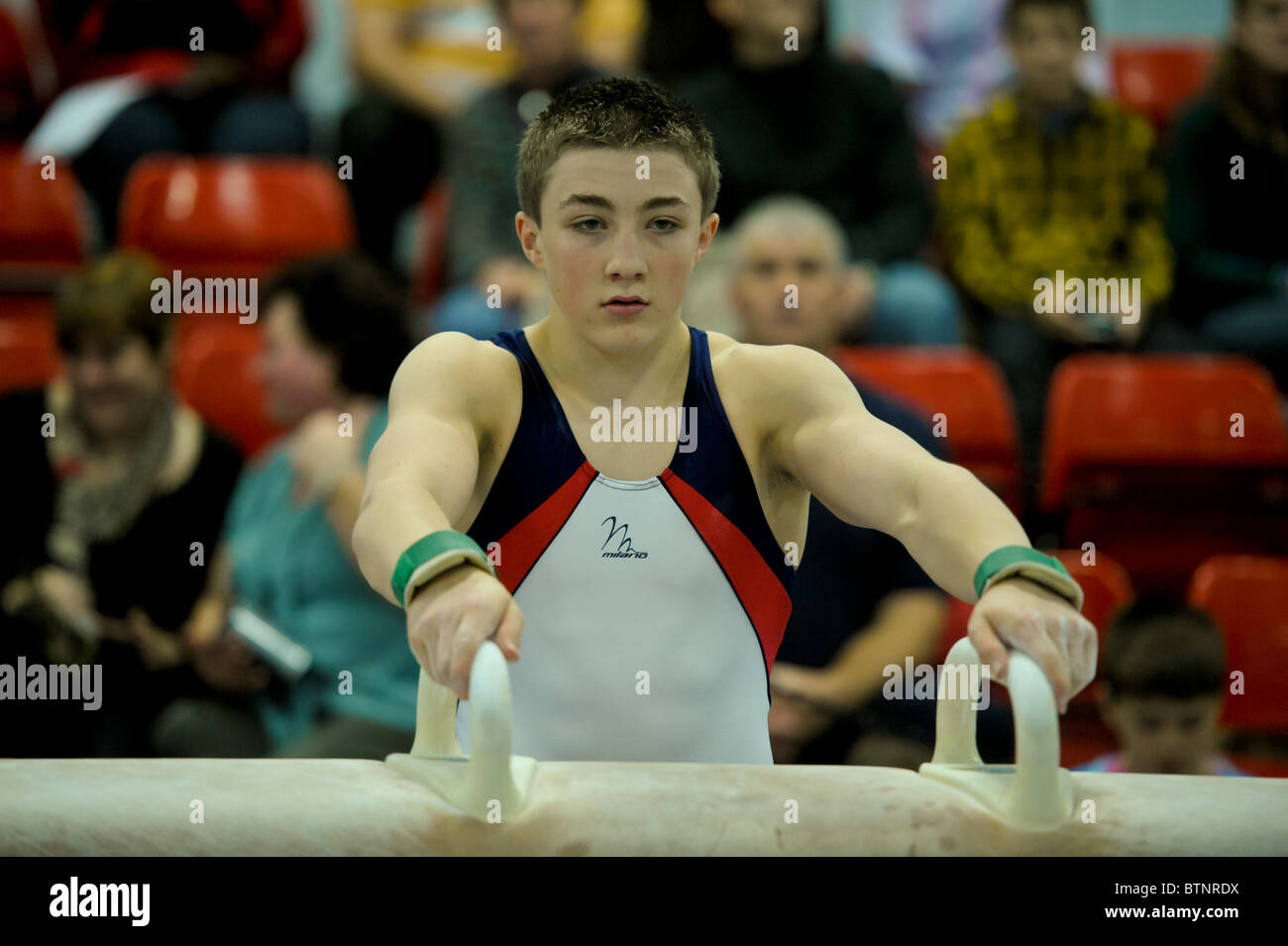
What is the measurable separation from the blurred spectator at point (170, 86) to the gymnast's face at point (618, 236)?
4.01m

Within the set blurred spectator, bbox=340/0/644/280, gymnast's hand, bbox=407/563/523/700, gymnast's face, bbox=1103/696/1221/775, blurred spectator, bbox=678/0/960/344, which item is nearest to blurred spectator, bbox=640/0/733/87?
blurred spectator, bbox=340/0/644/280

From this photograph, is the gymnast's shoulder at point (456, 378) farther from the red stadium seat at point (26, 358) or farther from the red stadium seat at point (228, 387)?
the red stadium seat at point (26, 358)

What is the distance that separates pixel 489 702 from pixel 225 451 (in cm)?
279

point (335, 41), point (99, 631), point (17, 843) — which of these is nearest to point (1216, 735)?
point (99, 631)

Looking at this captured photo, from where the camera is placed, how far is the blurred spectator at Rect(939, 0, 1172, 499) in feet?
15.1

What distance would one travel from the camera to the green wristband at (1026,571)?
5.13 feet

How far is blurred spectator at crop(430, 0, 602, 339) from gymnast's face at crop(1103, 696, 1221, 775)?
6.58 feet

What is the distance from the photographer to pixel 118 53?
5641mm

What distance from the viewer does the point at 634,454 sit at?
201 centimetres

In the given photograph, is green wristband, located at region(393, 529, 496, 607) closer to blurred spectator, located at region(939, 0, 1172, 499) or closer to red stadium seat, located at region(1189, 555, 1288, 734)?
red stadium seat, located at region(1189, 555, 1288, 734)

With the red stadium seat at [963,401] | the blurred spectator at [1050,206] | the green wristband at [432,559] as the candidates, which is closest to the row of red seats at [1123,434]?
the red stadium seat at [963,401]

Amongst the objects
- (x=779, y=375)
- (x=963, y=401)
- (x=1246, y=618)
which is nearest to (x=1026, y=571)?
(x=779, y=375)

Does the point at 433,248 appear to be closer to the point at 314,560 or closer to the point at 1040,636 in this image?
the point at 314,560

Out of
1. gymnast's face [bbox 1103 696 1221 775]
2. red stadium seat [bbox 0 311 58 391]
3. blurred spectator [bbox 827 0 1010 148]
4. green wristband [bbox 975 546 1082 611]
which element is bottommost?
gymnast's face [bbox 1103 696 1221 775]
